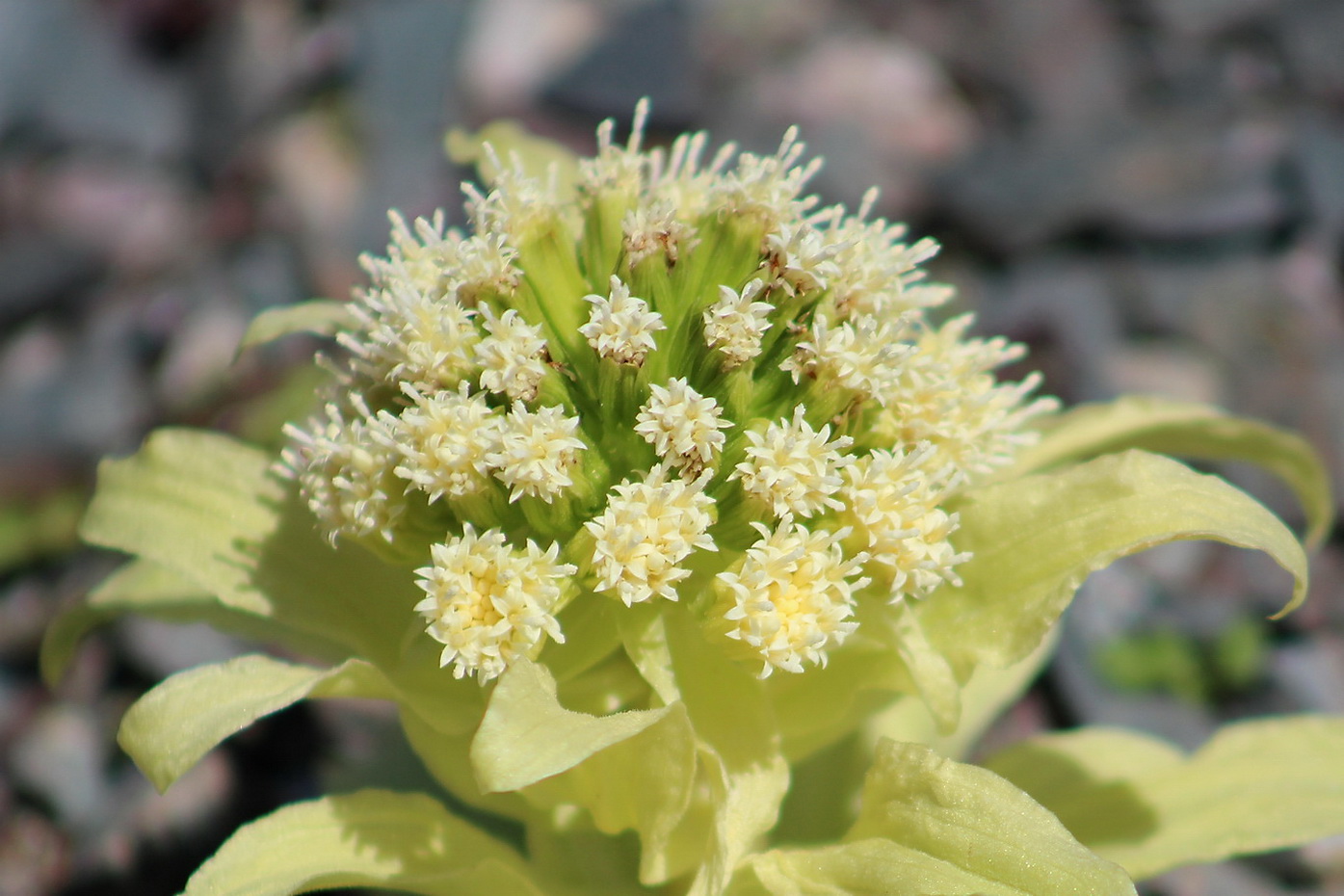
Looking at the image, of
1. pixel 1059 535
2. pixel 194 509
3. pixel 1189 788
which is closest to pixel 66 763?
pixel 194 509

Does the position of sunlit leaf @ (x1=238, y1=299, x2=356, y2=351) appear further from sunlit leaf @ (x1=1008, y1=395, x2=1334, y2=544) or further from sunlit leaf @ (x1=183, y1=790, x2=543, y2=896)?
sunlit leaf @ (x1=1008, y1=395, x2=1334, y2=544)

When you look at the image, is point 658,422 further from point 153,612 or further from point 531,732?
point 153,612

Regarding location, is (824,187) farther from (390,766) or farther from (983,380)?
(390,766)

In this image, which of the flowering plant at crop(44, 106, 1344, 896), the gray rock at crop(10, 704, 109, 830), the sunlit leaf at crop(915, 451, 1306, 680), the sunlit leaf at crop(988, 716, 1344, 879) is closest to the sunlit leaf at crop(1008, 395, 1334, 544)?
the flowering plant at crop(44, 106, 1344, 896)

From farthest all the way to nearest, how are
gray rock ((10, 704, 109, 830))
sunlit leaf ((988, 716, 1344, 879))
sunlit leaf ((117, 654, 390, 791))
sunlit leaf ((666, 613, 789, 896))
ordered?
gray rock ((10, 704, 109, 830)) → sunlit leaf ((988, 716, 1344, 879)) → sunlit leaf ((666, 613, 789, 896)) → sunlit leaf ((117, 654, 390, 791))

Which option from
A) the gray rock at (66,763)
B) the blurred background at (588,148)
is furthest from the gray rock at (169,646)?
the gray rock at (66,763)

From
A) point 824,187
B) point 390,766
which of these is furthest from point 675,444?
point 824,187

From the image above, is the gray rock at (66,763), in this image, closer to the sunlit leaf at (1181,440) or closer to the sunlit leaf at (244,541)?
the sunlit leaf at (244,541)
